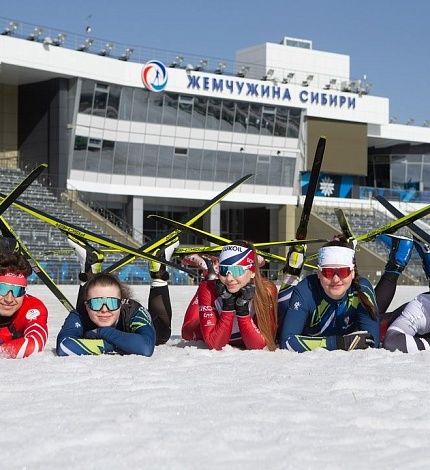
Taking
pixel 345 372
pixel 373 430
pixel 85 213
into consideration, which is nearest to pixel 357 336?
pixel 345 372

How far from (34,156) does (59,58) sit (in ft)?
16.5

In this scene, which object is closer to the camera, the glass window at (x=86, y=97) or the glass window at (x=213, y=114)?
the glass window at (x=86, y=97)

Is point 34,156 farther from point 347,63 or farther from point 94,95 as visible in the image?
point 347,63

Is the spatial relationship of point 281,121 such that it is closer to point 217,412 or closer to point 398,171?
point 398,171

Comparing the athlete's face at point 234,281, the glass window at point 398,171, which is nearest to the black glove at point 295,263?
the athlete's face at point 234,281

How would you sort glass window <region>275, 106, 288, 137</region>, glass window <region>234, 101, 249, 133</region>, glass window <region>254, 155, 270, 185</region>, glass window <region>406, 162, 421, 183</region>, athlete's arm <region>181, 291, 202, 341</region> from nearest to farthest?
athlete's arm <region>181, 291, 202, 341</region>, glass window <region>234, 101, 249, 133</region>, glass window <region>254, 155, 270, 185</region>, glass window <region>275, 106, 288, 137</region>, glass window <region>406, 162, 421, 183</region>

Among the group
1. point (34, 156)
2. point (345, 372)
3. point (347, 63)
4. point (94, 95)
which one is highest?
point (347, 63)

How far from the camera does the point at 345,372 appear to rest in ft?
19.1

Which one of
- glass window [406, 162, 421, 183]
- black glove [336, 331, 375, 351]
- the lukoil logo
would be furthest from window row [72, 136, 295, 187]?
black glove [336, 331, 375, 351]

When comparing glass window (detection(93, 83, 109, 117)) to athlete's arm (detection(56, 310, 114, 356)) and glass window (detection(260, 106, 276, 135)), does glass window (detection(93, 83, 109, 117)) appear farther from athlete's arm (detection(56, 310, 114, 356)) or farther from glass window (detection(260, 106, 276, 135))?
athlete's arm (detection(56, 310, 114, 356))

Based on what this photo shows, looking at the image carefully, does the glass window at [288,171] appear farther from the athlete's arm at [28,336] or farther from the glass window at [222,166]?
the athlete's arm at [28,336]

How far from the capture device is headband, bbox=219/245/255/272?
6879 mm

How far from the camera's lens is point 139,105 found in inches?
1673

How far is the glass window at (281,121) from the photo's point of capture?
47.5 m
